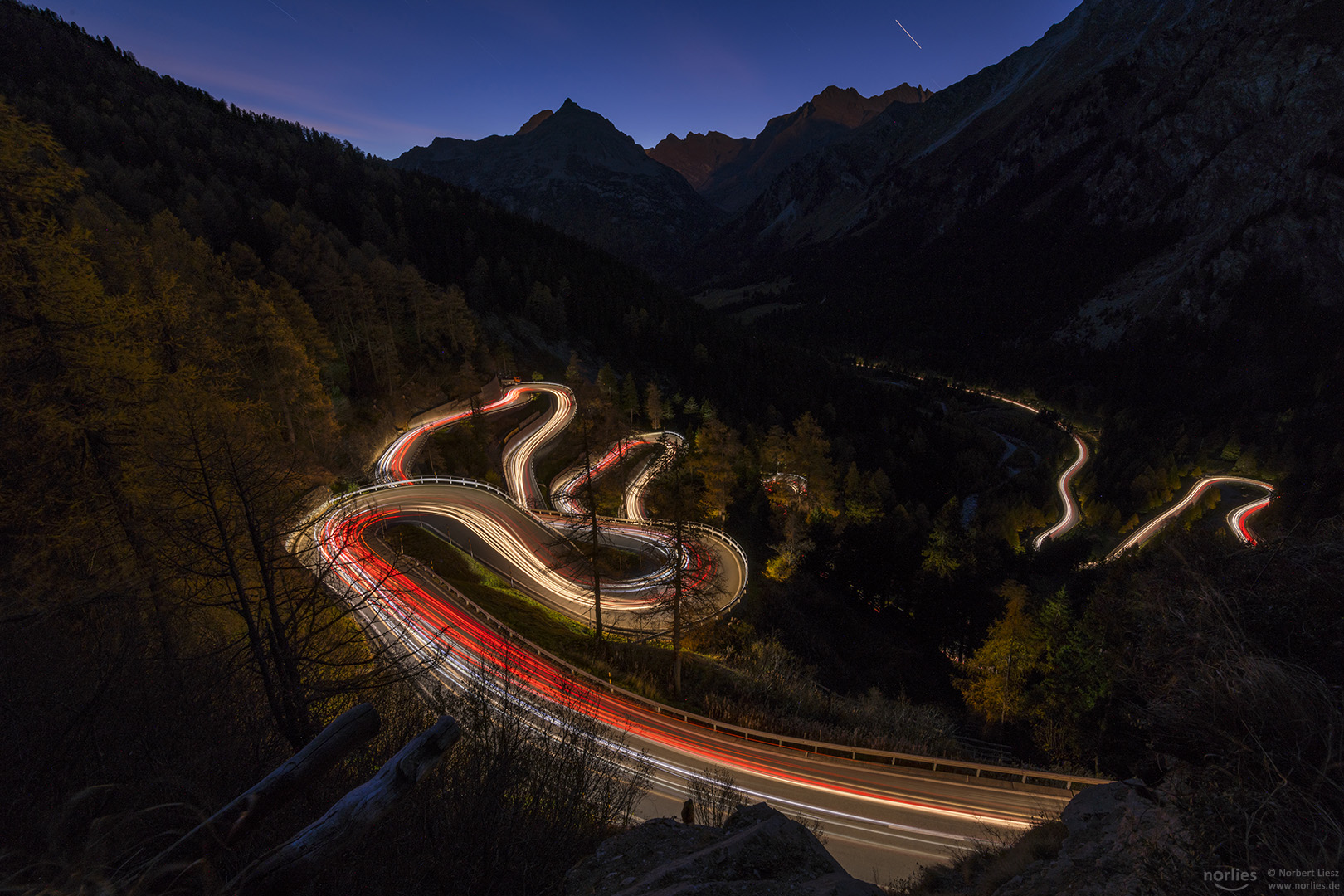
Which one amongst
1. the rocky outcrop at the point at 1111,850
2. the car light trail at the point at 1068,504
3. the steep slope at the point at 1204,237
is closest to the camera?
the rocky outcrop at the point at 1111,850

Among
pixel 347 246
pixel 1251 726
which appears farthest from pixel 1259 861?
pixel 347 246

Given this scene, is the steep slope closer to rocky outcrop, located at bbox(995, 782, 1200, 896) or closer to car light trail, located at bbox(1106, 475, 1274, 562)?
car light trail, located at bbox(1106, 475, 1274, 562)

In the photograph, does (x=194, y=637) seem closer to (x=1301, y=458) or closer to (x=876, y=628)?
(x=876, y=628)

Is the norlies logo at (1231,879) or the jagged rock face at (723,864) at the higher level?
the norlies logo at (1231,879)

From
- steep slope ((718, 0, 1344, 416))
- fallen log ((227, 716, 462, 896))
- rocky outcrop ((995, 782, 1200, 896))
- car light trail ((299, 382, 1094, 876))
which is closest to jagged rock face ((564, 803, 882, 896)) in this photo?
rocky outcrop ((995, 782, 1200, 896))

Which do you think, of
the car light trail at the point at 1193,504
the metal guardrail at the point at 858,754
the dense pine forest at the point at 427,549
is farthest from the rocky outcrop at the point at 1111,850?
the car light trail at the point at 1193,504

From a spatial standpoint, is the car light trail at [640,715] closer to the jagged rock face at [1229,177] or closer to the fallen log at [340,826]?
the fallen log at [340,826]

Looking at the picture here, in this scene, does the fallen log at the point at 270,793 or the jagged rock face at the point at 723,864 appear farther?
the jagged rock face at the point at 723,864
